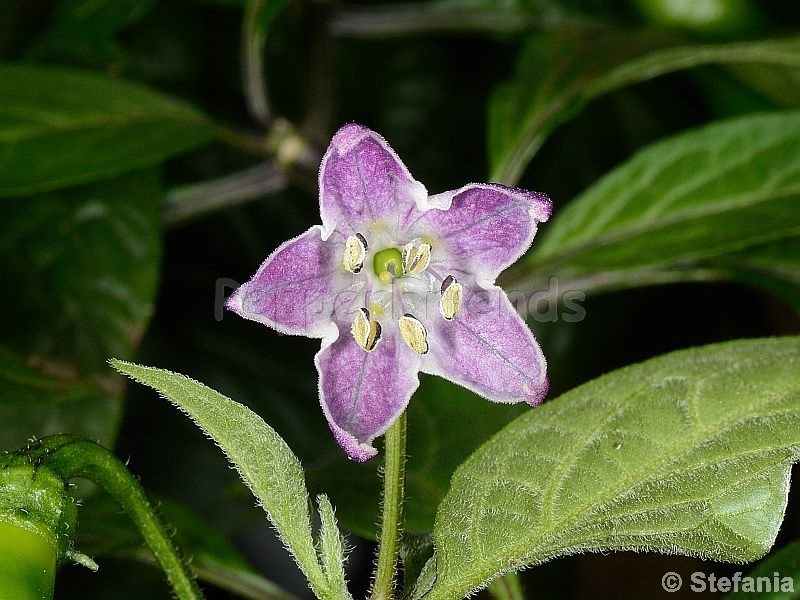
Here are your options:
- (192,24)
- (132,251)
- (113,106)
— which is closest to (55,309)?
(132,251)

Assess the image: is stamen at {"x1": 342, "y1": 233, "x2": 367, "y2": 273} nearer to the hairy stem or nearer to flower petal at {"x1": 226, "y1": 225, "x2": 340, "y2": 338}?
flower petal at {"x1": 226, "y1": 225, "x2": 340, "y2": 338}

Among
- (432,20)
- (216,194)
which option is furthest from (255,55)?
(432,20)

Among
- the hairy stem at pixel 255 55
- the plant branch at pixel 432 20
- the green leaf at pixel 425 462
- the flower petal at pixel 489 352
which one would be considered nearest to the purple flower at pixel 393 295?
the flower petal at pixel 489 352

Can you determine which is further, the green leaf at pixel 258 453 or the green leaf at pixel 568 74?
the green leaf at pixel 568 74

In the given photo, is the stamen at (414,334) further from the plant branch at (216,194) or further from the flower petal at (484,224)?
the plant branch at (216,194)

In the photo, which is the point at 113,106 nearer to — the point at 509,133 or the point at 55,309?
the point at 55,309

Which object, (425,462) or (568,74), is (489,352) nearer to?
(425,462)

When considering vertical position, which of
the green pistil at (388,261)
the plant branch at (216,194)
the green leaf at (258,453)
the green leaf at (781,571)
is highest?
the plant branch at (216,194)
